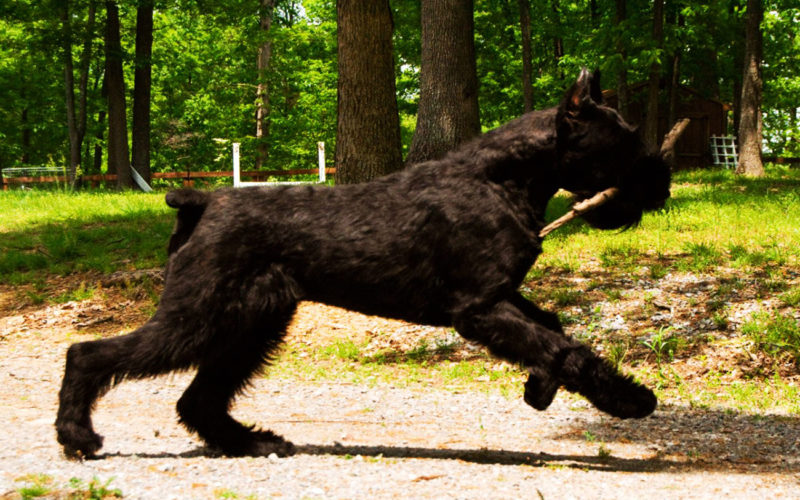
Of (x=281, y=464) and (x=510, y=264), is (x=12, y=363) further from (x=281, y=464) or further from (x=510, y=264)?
(x=510, y=264)

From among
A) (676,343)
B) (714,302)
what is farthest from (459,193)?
(714,302)

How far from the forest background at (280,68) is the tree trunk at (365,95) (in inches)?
525

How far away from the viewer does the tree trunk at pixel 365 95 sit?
10133 mm

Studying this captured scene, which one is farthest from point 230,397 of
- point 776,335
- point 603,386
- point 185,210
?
point 776,335

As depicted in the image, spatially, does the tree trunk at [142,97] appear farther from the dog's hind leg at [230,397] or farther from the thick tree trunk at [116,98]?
the dog's hind leg at [230,397]

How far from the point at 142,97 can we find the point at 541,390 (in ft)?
76.2

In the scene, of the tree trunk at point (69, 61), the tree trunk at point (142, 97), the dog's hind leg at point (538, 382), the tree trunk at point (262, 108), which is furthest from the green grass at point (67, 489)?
the tree trunk at point (262, 108)

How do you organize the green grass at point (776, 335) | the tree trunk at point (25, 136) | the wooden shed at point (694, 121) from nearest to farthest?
the green grass at point (776, 335) → the wooden shed at point (694, 121) → the tree trunk at point (25, 136)

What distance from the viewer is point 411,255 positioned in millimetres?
4418

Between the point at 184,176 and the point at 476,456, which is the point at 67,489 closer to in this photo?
the point at 476,456

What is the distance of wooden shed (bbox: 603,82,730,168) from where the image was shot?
35.3 metres

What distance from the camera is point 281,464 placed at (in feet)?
14.8

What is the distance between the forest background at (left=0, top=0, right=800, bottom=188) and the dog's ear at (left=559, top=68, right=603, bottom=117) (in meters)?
18.4

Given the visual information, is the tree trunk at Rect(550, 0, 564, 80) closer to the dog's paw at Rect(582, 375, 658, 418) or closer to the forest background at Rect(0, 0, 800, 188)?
the forest background at Rect(0, 0, 800, 188)
